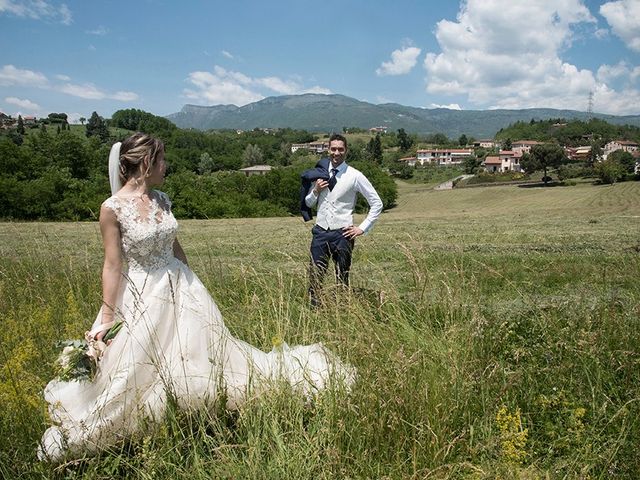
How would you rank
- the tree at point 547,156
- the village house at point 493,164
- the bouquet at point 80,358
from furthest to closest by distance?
the village house at point 493,164
the tree at point 547,156
the bouquet at point 80,358

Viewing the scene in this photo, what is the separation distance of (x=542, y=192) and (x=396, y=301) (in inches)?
2718

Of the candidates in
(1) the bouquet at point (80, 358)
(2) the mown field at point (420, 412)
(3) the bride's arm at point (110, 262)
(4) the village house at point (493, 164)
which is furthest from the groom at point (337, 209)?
(4) the village house at point (493, 164)

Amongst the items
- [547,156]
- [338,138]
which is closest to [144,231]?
[338,138]

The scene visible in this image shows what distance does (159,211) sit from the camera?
3.60 meters

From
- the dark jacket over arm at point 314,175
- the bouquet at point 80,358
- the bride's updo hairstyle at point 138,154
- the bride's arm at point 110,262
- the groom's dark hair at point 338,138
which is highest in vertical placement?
the groom's dark hair at point 338,138

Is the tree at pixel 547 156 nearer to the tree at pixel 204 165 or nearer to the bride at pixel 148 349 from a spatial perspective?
the tree at pixel 204 165

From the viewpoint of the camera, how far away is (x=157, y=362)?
10.2ft

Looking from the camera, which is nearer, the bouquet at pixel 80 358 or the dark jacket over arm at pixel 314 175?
the bouquet at pixel 80 358

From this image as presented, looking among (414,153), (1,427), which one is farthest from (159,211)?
(414,153)

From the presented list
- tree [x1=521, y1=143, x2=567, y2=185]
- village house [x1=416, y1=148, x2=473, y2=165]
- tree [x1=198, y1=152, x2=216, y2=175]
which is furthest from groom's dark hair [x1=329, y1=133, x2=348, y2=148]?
village house [x1=416, y1=148, x2=473, y2=165]

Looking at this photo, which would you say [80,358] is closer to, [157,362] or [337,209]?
[157,362]

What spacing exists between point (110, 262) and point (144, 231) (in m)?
0.31

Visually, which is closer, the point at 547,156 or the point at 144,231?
the point at 144,231

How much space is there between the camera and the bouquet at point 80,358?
301 centimetres
